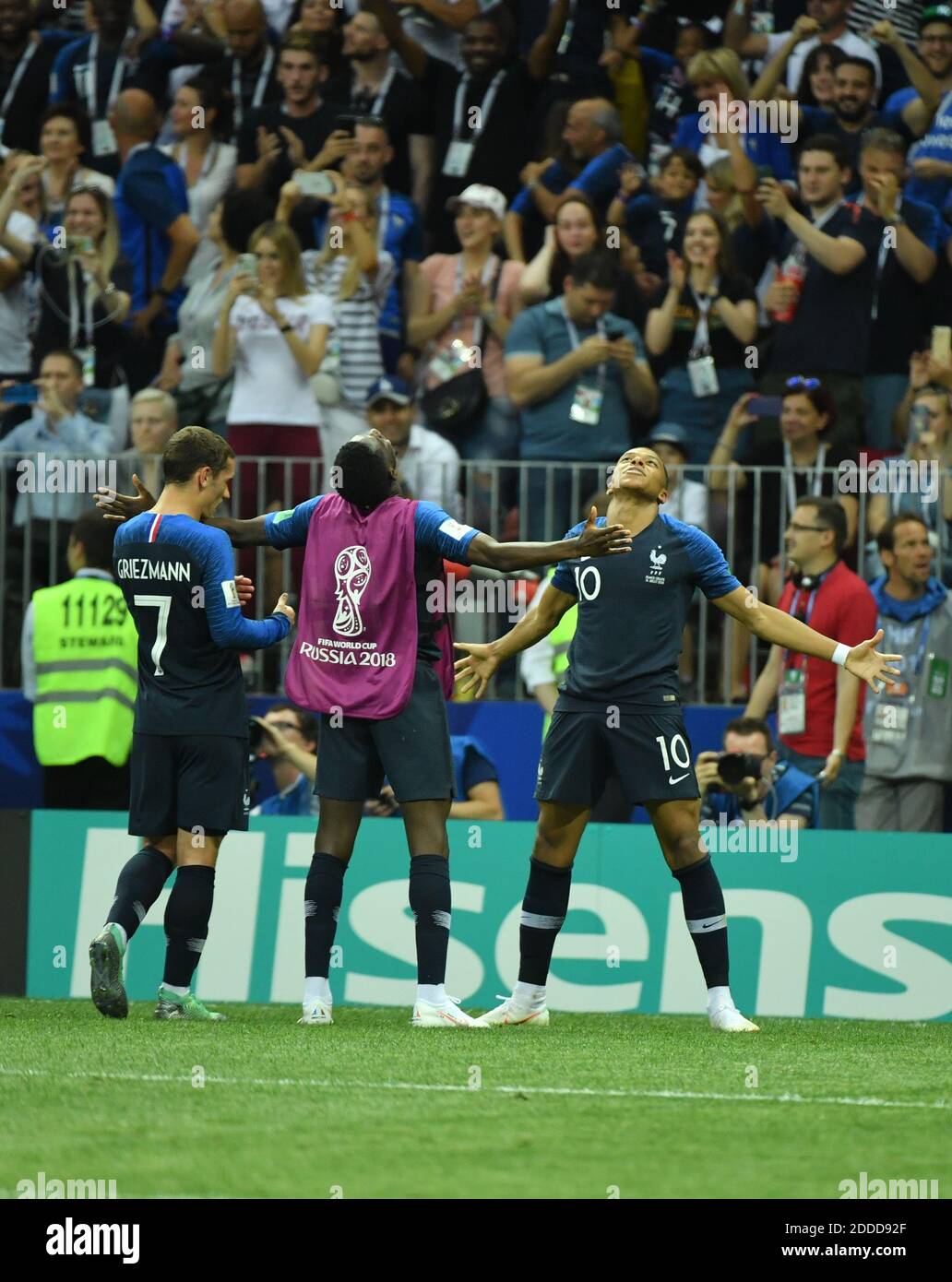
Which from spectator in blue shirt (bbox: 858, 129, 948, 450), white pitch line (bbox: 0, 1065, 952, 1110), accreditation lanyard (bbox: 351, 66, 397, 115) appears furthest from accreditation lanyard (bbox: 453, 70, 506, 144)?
white pitch line (bbox: 0, 1065, 952, 1110)

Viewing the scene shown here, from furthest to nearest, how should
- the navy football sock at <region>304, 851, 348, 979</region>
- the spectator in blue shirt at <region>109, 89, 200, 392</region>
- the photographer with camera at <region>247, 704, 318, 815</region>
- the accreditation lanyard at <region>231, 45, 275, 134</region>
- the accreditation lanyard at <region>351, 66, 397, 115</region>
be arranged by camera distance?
the accreditation lanyard at <region>231, 45, 275, 134</region>, the accreditation lanyard at <region>351, 66, 397, 115</region>, the spectator in blue shirt at <region>109, 89, 200, 392</region>, the photographer with camera at <region>247, 704, 318, 815</region>, the navy football sock at <region>304, 851, 348, 979</region>

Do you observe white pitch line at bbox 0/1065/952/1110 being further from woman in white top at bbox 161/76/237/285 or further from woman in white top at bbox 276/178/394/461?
woman in white top at bbox 161/76/237/285

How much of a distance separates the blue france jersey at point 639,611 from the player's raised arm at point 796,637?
0.07 meters

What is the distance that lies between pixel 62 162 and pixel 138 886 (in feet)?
25.2

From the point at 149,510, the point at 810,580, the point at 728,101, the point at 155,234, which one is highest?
the point at 728,101

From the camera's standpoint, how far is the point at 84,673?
36.9 ft

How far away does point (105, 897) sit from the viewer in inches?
412

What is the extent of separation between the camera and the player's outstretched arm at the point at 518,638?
8.45 meters

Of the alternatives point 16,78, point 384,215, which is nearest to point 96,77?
point 16,78

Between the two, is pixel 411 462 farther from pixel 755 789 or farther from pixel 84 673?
pixel 755 789

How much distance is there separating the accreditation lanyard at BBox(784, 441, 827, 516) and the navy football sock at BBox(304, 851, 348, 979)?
4.88 meters

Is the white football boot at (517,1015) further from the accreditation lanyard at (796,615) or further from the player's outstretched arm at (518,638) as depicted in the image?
the accreditation lanyard at (796,615)

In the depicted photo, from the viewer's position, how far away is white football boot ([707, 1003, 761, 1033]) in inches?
324
